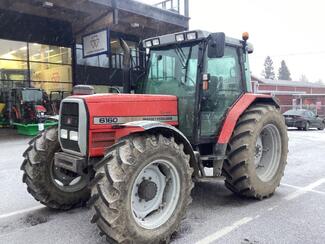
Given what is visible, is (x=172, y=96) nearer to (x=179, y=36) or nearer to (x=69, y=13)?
(x=179, y=36)

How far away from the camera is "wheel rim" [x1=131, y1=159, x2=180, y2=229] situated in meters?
3.81

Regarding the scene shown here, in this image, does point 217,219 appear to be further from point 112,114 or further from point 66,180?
point 66,180

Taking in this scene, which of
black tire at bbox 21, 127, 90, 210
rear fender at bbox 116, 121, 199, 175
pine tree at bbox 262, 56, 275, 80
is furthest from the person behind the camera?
pine tree at bbox 262, 56, 275, 80

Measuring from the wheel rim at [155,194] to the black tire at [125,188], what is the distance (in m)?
0.08

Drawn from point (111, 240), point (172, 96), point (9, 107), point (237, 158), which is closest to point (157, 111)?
point (172, 96)

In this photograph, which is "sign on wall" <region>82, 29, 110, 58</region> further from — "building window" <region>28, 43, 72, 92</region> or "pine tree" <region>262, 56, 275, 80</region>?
"pine tree" <region>262, 56, 275, 80</region>

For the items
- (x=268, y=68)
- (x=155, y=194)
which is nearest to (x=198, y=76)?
(x=155, y=194)

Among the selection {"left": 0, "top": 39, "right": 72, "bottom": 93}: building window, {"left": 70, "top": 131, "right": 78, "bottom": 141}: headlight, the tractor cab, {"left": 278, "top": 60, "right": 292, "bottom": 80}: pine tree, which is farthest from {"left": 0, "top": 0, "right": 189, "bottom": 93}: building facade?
{"left": 278, "top": 60, "right": 292, "bottom": 80}: pine tree

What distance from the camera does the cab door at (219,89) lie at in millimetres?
4934

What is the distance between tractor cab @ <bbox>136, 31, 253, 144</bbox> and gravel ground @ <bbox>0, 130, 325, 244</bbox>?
1.03 meters

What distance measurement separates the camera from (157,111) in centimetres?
451

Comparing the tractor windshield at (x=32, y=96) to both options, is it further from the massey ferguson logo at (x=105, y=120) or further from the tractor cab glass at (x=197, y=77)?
the massey ferguson logo at (x=105, y=120)

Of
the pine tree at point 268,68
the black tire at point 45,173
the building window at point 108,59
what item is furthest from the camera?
the pine tree at point 268,68

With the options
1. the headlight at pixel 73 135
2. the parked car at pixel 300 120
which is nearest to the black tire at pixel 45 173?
the headlight at pixel 73 135
